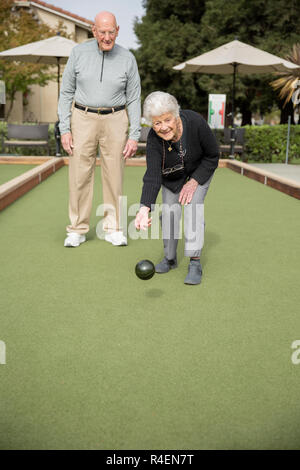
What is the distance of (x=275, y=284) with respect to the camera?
11.6ft

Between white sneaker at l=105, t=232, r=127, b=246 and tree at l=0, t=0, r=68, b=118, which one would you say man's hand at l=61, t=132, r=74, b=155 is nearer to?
white sneaker at l=105, t=232, r=127, b=246

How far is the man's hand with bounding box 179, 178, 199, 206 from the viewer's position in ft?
11.3

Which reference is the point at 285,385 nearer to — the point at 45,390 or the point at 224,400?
the point at 224,400

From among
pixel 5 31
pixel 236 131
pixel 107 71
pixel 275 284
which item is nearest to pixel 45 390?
pixel 275 284

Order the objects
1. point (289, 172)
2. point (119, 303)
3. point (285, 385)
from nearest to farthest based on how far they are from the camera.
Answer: point (285, 385)
point (119, 303)
point (289, 172)

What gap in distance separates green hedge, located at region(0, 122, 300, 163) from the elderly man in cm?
858

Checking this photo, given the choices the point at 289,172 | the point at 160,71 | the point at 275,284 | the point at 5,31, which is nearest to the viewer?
the point at 275,284

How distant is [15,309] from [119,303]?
622 millimetres

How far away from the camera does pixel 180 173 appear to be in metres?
3.47

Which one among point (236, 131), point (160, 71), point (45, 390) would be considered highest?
point (160, 71)

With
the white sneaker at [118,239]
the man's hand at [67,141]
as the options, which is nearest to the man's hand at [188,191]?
the white sneaker at [118,239]

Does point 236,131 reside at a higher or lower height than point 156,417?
higher

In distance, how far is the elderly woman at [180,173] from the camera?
321 centimetres

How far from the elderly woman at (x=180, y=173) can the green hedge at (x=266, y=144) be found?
9.39 m
